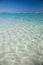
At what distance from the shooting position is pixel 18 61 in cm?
271

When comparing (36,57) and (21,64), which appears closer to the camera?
(21,64)

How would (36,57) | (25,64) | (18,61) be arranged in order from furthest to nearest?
(36,57) → (18,61) → (25,64)

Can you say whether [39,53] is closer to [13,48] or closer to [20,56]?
[20,56]

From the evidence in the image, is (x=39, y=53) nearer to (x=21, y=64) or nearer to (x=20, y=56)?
(x=20, y=56)

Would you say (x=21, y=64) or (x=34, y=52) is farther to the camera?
(x=34, y=52)

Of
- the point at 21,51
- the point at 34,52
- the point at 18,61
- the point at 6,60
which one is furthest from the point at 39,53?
the point at 6,60

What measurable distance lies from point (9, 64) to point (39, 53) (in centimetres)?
101

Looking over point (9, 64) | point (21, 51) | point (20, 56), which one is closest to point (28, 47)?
point (21, 51)

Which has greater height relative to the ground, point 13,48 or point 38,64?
point 13,48

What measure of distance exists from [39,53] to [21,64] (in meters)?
0.83

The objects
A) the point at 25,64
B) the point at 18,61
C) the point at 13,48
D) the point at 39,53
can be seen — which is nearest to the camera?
the point at 25,64

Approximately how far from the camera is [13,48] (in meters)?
3.59

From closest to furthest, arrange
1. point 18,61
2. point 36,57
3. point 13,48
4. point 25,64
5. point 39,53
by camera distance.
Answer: point 25,64 < point 18,61 < point 36,57 < point 39,53 < point 13,48

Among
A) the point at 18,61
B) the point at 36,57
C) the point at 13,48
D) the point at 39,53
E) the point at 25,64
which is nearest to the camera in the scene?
the point at 25,64
